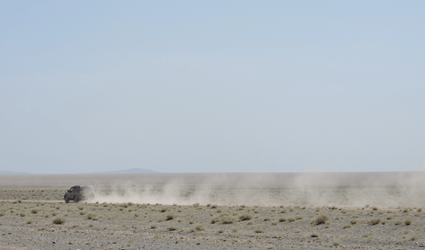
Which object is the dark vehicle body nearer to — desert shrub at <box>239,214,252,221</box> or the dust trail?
the dust trail

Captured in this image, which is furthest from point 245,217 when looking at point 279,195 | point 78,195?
point 279,195

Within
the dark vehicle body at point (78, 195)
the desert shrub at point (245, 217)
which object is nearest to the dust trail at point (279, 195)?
the dark vehicle body at point (78, 195)

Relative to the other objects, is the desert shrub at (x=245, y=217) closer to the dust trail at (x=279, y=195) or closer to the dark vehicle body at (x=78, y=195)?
the dust trail at (x=279, y=195)

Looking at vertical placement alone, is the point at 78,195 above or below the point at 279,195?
above

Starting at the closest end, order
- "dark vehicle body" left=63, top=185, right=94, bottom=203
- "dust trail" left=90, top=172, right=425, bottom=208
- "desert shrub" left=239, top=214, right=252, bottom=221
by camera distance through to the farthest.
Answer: "desert shrub" left=239, top=214, right=252, bottom=221, "dark vehicle body" left=63, top=185, right=94, bottom=203, "dust trail" left=90, top=172, right=425, bottom=208

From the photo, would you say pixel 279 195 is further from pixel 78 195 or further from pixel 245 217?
pixel 245 217

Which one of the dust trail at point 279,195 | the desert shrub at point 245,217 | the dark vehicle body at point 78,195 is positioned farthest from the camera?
the dust trail at point 279,195

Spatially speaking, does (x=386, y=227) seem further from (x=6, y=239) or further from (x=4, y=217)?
(x=4, y=217)

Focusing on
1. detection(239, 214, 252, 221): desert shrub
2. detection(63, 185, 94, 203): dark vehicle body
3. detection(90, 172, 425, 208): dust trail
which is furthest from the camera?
detection(90, 172, 425, 208): dust trail

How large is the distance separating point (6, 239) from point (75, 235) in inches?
108

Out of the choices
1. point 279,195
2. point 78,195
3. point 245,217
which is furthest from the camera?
point 279,195

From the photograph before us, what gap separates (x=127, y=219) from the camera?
100 feet

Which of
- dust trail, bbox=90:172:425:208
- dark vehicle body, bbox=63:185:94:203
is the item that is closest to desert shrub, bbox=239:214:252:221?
dust trail, bbox=90:172:425:208

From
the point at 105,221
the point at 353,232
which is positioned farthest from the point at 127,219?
the point at 353,232
